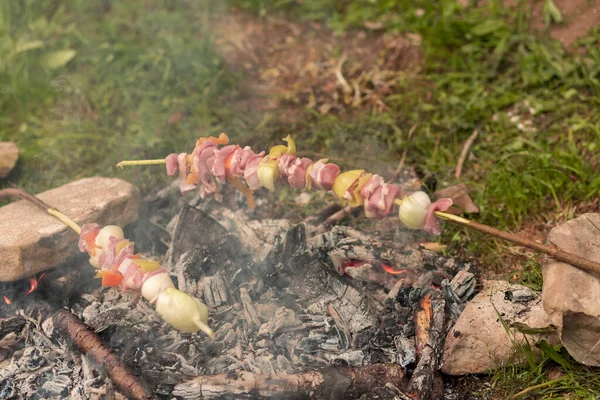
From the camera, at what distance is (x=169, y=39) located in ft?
18.9

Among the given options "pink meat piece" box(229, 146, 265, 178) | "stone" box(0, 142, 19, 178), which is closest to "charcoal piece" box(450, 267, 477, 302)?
"pink meat piece" box(229, 146, 265, 178)

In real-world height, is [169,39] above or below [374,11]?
below

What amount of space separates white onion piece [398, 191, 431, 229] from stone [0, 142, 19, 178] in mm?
3531

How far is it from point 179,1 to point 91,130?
1911 mm

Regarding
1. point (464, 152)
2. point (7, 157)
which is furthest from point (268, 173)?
point (7, 157)

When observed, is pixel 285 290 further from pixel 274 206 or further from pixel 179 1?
pixel 179 1

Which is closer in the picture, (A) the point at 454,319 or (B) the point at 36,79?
(A) the point at 454,319

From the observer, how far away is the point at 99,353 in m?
3.12

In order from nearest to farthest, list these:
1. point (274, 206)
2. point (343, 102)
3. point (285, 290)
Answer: point (285, 290)
point (274, 206)
point (343, 102)

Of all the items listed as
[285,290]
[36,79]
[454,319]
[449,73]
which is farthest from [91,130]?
[454,319]

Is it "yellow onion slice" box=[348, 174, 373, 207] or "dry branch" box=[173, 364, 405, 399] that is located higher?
"yellow onion slice" box=[348, 174, 373, 207]

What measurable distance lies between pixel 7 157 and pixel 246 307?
269cm

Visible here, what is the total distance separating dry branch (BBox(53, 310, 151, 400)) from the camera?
2937 mm

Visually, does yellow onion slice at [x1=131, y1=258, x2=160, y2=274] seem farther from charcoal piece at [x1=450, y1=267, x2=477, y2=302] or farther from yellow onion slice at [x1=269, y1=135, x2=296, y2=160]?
charcoal piece at [x1=450, y1=267, x2=477, y2=302]
